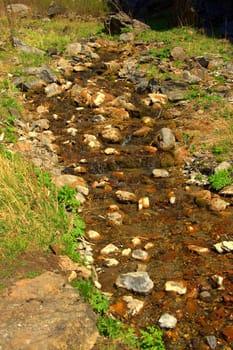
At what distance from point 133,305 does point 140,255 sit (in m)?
0.84

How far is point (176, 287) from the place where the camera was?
459cm

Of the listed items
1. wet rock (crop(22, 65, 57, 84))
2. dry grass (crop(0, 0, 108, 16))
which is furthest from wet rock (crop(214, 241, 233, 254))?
dry grass (crop(0, 0, 108, 16))

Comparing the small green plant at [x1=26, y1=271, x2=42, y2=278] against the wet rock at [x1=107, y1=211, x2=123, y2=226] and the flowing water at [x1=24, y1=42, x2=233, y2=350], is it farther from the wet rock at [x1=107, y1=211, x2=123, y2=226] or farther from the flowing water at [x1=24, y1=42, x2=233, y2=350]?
the wet rock at [x1=107, y1=211, x2=123, y2=226]

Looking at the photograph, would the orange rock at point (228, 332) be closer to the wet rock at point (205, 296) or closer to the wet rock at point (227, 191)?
the wet rock at point (205, 296)

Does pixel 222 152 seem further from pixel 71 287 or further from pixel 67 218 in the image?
pixel 71 287

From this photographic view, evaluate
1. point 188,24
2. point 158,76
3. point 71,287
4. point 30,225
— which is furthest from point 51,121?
point 188,24

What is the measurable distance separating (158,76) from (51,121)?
3383 mm

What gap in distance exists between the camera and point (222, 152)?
712 cm

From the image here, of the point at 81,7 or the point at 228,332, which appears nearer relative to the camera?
the point at 228,332

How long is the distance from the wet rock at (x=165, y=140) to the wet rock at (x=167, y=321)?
151 inches

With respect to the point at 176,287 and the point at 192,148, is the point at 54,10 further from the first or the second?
the point at 176,287

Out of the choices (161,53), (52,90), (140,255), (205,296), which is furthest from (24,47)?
(205,296)

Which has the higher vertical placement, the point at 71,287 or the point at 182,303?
the point at 71,287

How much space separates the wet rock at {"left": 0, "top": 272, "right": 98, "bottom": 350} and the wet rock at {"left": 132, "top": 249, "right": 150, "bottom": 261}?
4.00 feet
